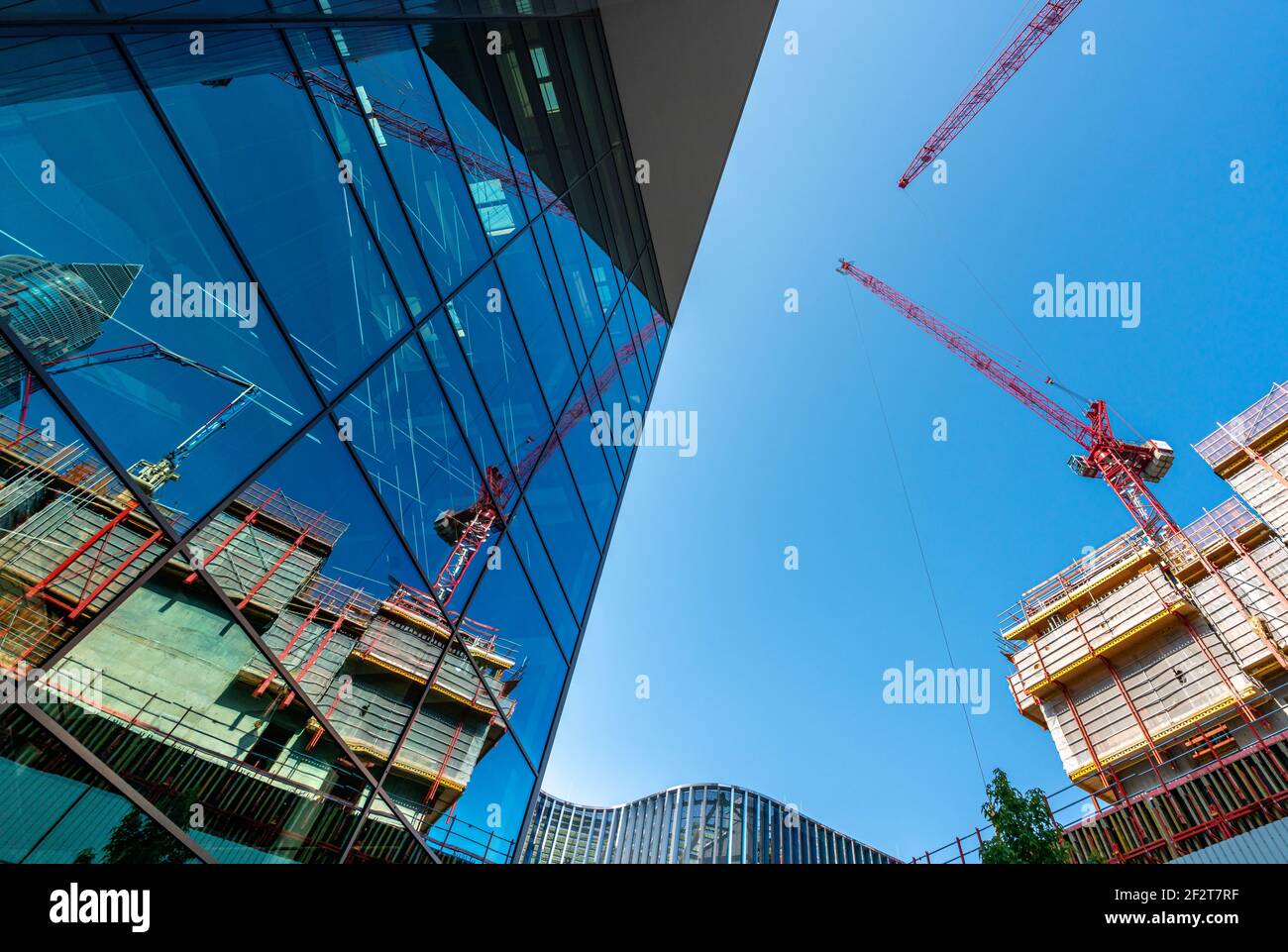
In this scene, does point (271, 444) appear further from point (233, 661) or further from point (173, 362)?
point (233, 661)

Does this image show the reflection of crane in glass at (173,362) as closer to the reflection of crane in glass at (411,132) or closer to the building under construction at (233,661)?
the building under construction at (233,661)

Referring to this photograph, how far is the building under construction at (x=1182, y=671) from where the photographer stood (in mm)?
22656

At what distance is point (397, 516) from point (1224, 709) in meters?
33.1

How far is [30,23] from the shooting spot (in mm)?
4602

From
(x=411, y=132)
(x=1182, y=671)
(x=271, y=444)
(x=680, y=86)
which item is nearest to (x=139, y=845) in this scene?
(x=271, y=444)

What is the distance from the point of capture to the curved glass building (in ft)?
498

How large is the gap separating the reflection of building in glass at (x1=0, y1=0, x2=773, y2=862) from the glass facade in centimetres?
3

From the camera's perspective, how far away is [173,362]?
18.4 ft

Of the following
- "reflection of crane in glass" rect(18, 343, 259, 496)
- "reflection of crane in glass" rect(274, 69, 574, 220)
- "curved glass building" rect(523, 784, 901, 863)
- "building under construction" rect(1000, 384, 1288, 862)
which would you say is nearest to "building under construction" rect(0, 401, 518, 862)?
"reflection of crane in glass" rect(18, 343, 259, 496)

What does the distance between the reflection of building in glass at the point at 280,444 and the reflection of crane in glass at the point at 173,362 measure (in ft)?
0.07

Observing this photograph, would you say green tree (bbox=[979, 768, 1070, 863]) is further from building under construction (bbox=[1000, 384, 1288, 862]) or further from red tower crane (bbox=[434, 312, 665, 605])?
red tower crane (bbox=[434, 312, 665, 605])

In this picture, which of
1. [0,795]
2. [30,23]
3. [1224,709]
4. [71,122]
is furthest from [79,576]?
[1224,709]

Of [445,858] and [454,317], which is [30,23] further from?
[445,858]

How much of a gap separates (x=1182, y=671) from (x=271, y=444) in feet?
120
